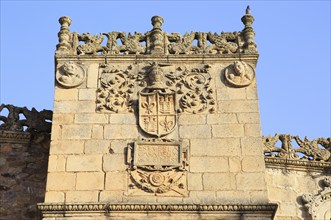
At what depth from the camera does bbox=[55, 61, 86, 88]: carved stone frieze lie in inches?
477

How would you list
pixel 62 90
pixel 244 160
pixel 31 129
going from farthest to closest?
pixel 31 129 → pixel 62 90 → pixel 244 160

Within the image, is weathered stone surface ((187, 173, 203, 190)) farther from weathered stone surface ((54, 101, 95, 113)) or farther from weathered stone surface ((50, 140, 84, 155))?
weathered stone surface ((54, 101, 95, 113))

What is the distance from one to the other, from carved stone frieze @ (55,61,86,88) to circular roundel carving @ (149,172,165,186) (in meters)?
2.19

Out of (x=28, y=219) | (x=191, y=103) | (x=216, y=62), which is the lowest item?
(x=28, y=219)

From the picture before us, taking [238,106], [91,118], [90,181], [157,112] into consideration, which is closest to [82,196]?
[90,181]

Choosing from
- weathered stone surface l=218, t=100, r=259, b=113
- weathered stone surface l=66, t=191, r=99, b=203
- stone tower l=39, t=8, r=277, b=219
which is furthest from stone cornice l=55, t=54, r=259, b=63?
weathered stone surface l=66, t=191, r=99, b=203

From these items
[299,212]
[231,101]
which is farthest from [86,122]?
[299,212]

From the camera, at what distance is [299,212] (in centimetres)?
1278

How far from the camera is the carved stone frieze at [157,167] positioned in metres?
10.9

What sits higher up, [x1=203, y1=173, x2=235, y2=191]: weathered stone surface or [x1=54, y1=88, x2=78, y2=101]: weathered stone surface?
[x1=54, y1=88, x2=78, y2=101]: weathered stone surface

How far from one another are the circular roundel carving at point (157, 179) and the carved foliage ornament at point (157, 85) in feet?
4.10

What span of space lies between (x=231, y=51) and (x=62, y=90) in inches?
116

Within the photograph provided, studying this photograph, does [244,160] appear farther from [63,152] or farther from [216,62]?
[63,152]

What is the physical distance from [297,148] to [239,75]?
2119 millimetres
